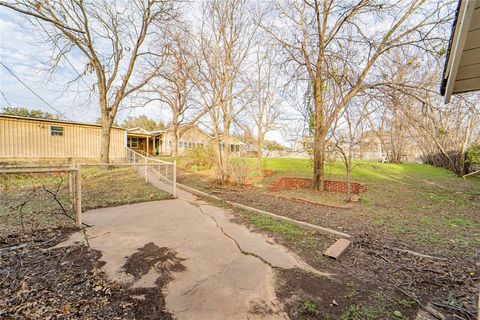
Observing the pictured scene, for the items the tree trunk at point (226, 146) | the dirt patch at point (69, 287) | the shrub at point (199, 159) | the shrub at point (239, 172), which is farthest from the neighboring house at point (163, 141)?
the dirt patch at point (69, 287)

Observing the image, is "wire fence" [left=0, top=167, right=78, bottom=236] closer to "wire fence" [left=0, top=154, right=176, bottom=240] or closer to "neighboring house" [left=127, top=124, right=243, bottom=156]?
"wire fence" [left=0, top=154, right=176, bottom=240]

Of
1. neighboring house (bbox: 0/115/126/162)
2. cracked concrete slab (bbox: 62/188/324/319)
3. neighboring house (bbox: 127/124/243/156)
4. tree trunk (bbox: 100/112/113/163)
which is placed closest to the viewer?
cracked concrete slab (bbox: 62/188/324/319)

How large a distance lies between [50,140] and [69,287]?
17838 mm

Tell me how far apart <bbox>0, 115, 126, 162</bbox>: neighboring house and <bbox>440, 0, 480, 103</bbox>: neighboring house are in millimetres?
20095

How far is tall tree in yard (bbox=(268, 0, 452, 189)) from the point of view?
603cm

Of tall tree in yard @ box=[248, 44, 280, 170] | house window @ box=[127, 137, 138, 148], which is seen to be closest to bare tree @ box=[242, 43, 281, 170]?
tall tree in yard @ box=[248, 44, 280, 170]

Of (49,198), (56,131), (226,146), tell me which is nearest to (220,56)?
(226,146)

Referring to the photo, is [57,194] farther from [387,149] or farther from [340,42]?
[387,149]

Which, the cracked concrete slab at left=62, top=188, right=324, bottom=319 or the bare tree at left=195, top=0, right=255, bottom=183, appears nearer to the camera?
the cracked concrete slab at left=62, top=188, right=324, bottom=319

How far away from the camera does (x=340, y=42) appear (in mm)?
6754

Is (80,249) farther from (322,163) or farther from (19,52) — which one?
(19,52)

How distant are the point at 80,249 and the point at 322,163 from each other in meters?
7.18

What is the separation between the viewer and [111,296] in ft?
6.89

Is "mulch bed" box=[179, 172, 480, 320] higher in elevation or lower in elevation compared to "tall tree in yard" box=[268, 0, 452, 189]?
lower
